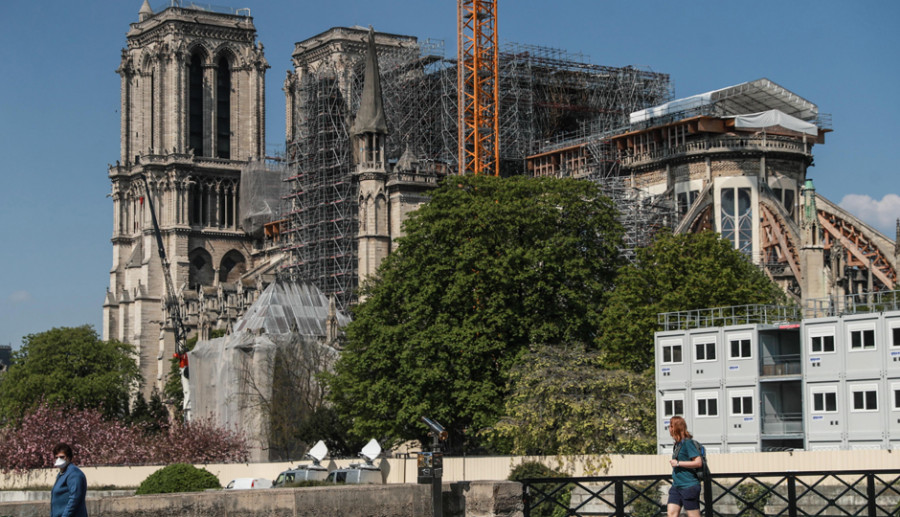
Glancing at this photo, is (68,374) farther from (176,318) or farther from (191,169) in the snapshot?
(191,169)

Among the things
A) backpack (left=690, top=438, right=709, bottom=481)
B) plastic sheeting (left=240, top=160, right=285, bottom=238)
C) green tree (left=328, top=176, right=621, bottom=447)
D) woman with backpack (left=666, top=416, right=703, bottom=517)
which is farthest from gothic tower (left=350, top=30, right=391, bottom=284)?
backpack (left=690, top=438, right=709, bottom=481)

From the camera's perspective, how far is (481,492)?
98.9 ft

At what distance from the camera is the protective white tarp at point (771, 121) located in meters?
88.9

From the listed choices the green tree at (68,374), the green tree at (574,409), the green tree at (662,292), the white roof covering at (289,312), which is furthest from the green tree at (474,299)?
the green tree at (68,374)

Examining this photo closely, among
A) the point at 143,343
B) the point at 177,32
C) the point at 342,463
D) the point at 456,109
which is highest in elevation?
the point at 177,32

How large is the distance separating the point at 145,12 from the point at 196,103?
36.4 feet

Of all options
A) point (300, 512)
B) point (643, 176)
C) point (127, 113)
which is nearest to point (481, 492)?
point (300, 512)

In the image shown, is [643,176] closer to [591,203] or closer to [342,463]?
[591,203]

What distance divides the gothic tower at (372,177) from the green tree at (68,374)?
2067 cm

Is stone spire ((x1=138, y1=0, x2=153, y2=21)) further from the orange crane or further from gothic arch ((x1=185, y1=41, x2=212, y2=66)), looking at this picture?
the orange crane

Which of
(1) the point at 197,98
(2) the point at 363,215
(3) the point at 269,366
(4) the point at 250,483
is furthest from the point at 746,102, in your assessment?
(1) the point at 197,98

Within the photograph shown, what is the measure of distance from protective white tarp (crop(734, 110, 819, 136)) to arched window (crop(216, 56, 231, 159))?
2239 inches

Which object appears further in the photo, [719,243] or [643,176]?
[643,176]

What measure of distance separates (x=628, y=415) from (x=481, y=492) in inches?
959
